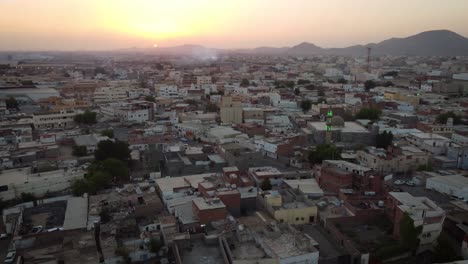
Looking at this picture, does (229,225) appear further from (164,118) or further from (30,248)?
(164,118)

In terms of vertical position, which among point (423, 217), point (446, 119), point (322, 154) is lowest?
point (446, 119)

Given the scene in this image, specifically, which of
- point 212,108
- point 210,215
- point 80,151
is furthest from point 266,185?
point 212,108

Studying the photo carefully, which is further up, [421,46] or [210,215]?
[421,46]

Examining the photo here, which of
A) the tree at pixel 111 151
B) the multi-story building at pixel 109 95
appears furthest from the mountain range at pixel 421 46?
the tree at pixel 111 151

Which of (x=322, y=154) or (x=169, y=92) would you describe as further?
(x=169, y=92)

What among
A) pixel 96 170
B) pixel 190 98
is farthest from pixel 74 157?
pixel 190 98

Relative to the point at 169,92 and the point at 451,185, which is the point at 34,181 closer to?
the point at 451,185
